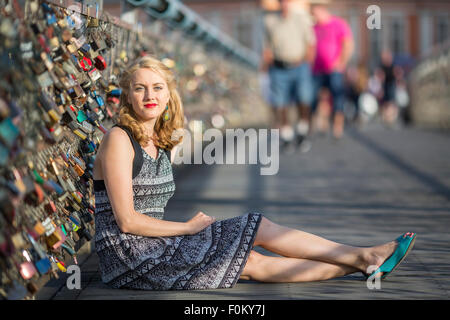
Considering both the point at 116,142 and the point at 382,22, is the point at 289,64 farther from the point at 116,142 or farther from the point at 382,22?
the point at 382,22

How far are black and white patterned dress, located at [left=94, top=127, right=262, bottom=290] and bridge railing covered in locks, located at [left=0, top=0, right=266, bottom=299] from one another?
0.16 meters

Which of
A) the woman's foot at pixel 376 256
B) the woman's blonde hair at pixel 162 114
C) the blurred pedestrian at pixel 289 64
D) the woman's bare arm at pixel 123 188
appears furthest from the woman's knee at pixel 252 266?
the blurred pedestrian at pixel 289 64

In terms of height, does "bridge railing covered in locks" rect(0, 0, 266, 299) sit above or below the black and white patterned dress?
above

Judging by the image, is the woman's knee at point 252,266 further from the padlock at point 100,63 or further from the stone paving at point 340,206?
the padlock at point 100,63

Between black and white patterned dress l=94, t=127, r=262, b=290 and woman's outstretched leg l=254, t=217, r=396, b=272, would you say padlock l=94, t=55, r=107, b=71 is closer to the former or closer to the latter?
black and white patterned dress l=94, t=127, r=262, b=290

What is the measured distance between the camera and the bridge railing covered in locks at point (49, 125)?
3041mm

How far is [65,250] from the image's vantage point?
155 inches

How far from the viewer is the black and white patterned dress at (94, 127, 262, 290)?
4066 mm

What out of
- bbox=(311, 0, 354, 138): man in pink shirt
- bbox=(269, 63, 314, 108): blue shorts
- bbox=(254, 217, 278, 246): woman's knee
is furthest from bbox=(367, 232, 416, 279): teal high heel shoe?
bbox=(311, 0, 354, 138): man in pink shirt

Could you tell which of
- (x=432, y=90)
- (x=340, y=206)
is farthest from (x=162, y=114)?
(x=432, y=90)

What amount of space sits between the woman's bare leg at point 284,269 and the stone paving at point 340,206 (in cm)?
4

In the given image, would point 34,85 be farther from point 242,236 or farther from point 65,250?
point 242,236
